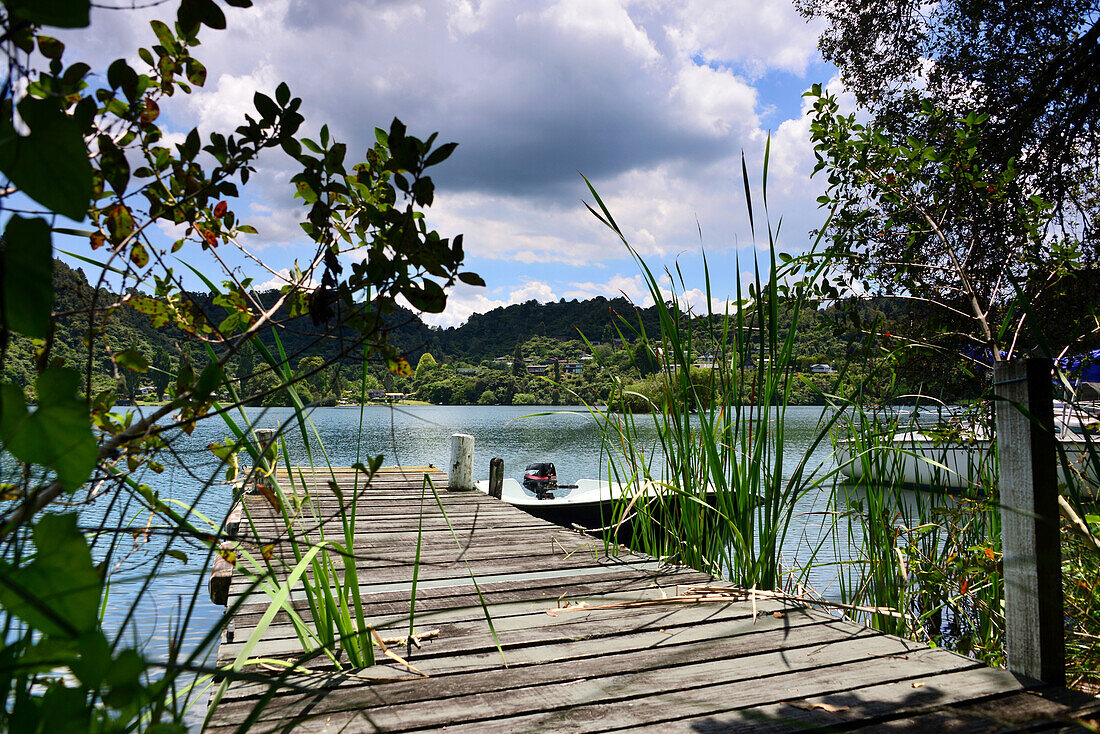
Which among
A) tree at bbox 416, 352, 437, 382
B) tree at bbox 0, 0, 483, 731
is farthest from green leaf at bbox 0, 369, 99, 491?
tree at bbox 416, 352, 437, 382

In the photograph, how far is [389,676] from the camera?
1.57 m

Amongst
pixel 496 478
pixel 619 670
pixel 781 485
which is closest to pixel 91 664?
pixel 619 670

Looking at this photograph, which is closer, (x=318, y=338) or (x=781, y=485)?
(x=318, y=338)

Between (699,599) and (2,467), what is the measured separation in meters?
1.97

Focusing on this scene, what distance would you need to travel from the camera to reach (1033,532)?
1.51 m

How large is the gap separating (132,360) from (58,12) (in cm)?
73

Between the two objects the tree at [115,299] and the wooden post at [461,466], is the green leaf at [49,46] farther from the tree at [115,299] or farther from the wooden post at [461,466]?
the wooden post at [461,466]

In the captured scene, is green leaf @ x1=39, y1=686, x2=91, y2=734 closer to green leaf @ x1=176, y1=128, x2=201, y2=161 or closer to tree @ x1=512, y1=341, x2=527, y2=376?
green leaf @ x1=176, y1=128, x2=201, y2=161

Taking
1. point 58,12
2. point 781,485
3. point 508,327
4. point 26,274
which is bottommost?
point 781,485

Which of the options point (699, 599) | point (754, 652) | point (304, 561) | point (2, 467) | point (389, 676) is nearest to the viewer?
point (2, 467)

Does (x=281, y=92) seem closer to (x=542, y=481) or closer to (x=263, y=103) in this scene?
(x=263, y=103)

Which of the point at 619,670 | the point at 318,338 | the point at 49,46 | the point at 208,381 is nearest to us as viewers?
the point at 208,381

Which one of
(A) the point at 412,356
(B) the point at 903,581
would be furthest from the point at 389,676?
(B) the point at 903,581

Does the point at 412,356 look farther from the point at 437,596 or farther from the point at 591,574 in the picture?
the point at 591,574
